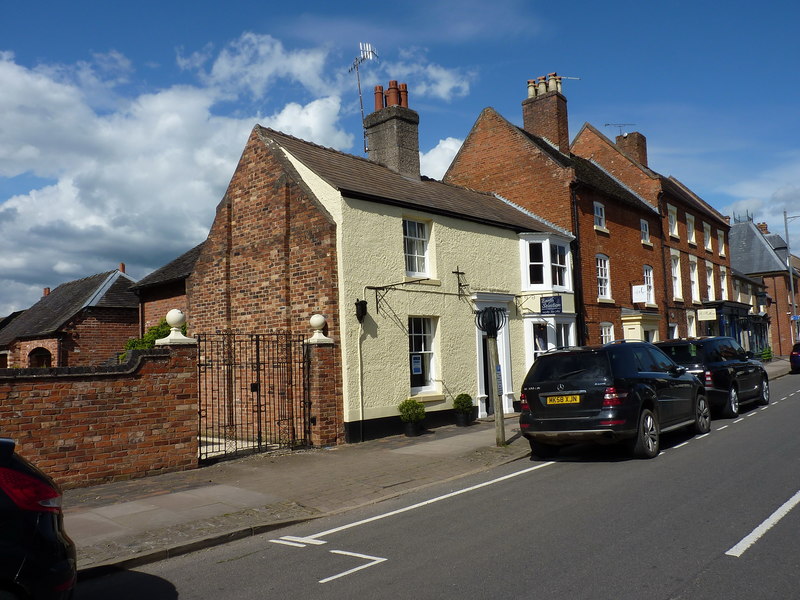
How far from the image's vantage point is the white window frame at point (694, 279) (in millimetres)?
30125

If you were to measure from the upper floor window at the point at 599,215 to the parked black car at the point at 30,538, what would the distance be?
20252 mm

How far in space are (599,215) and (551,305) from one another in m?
6.28

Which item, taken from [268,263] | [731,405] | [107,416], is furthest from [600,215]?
[107,416]

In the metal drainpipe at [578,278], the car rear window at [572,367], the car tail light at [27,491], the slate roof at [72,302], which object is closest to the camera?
the car tail light at [27,491]

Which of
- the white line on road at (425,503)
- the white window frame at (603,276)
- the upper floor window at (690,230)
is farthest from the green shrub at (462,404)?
the upper floor window at (690,230)

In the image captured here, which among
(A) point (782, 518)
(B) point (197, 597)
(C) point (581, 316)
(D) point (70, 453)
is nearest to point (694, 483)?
(A) point (782, 518)

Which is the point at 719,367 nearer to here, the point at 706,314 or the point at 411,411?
the point at 411,411

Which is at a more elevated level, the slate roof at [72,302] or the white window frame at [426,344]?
the slate roof at [72,302]

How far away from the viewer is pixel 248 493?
8.34 m

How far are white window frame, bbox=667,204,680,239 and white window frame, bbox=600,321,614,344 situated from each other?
27.9 ft

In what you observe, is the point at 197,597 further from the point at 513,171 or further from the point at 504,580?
the point at 513,171

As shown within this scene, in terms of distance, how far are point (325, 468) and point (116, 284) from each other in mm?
18788

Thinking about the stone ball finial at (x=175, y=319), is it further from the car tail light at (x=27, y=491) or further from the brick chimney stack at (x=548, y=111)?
the brick chimney stack at (x=548, y=111)

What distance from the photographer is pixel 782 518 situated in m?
6.13
